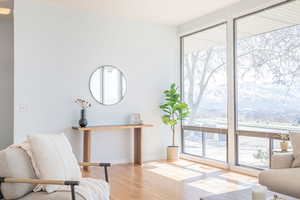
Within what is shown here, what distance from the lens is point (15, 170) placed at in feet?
6.83

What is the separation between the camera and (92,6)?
4750 millimetres

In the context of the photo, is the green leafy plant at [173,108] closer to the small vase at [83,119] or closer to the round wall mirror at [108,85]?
the round wall mirror at [108,85]

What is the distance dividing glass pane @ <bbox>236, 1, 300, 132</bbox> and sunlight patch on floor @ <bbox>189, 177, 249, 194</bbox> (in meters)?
1.02

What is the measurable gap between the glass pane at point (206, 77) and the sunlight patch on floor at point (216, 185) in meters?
1.25

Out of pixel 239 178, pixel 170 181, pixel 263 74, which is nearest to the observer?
pixel 170 181

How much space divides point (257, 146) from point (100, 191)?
2.96 metres

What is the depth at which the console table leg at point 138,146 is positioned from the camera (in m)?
5.21

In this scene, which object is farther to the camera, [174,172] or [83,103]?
[83,103]

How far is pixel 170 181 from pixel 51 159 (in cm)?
225

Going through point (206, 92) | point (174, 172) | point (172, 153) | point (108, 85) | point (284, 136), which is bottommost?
point (174, 172)

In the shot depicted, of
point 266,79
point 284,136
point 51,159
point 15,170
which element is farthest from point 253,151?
point 15,170

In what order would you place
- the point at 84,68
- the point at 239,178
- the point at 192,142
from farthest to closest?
the point at 192,142
the point at 84,68
the point at 239,178

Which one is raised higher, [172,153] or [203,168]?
[172,153]

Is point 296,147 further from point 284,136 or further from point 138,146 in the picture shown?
point 138,146
